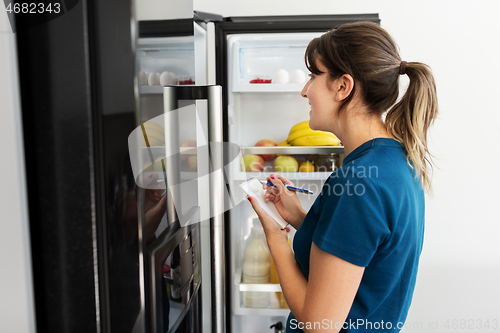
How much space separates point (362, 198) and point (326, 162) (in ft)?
2.44

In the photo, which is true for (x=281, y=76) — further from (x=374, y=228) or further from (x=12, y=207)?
(x=12, y=207)

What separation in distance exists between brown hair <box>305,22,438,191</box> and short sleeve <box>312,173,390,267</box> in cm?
16

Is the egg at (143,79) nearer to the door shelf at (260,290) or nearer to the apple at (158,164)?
the apple at (158,164)

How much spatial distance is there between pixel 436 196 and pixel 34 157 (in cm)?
162

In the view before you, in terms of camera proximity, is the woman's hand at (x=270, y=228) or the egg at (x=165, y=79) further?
the woman's hand at (x=270, y=228)

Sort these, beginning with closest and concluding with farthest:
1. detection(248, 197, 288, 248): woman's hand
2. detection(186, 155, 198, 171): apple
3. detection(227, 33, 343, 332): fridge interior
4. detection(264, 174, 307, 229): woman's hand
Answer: detection(186, 155, 198, 171): apple
detection(248, 197, 288, 248): woman's hand
detection(264, 174, 307, 229): woman's hand
detection(227, 33, 343, 332): fridge interior

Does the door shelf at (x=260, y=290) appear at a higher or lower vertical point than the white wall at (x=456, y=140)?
lower

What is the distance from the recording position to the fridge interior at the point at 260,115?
128 cm

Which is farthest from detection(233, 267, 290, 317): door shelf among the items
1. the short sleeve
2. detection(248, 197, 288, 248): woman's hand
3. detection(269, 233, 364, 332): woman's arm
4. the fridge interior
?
the short sleeve

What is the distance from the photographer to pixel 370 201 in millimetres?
623

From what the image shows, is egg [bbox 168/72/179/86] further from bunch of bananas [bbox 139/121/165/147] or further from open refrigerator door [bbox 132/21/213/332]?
bunch of bananas [bbox 139/121/165/147]

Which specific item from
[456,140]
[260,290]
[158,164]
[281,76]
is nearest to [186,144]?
[158,164]

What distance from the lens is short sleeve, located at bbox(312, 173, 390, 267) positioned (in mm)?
622

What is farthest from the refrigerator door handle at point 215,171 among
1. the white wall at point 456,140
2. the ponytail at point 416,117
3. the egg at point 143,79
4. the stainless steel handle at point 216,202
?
the white wall at point 456,140
